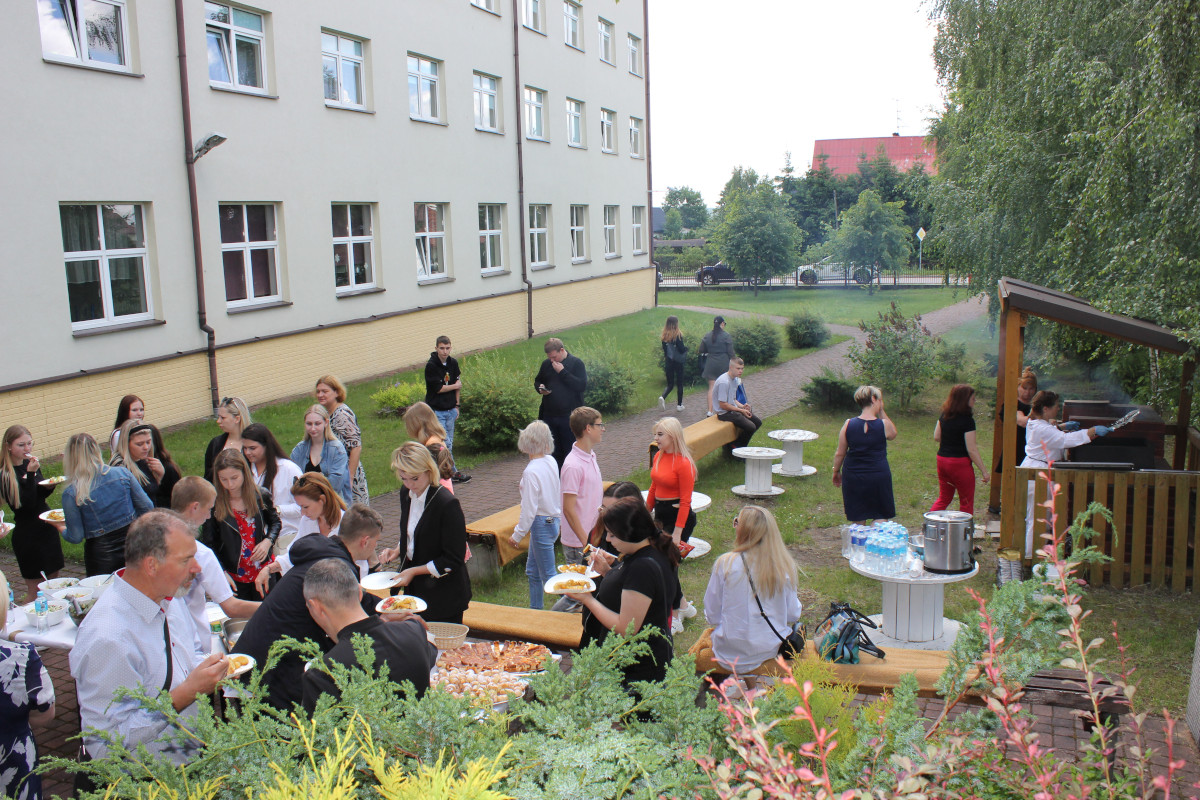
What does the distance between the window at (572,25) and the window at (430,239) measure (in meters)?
9.45

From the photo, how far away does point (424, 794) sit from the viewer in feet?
6.88

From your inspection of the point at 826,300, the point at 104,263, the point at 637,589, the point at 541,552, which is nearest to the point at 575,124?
the point at 826,300

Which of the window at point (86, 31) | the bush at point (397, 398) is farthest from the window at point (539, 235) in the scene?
the window at point (86, 31)

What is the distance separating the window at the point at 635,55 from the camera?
3403 cm

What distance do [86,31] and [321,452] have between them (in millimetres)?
9800

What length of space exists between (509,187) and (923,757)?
24346mm

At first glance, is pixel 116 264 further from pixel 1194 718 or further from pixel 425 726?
Answer: pixel 1194 718

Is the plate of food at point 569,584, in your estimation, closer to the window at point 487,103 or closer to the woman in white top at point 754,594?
the woman in white top at point 754,594

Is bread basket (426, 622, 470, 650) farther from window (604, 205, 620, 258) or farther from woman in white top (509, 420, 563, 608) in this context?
window (604, 205, 620, 258)

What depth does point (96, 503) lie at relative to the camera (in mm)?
6445

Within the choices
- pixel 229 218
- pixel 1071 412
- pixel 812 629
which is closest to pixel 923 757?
pixel 812 629

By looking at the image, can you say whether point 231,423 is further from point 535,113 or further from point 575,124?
point 575,124

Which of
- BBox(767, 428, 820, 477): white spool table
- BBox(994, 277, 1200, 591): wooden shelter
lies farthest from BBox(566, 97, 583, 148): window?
BBox(994, 277, 1200, 591): wooden shelter

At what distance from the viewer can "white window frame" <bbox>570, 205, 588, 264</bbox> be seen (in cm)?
3050
